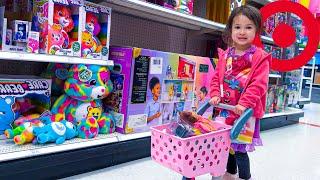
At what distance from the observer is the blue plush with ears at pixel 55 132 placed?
1369 millimetres

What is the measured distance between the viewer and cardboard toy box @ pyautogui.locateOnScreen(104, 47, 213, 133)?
169 centimetres

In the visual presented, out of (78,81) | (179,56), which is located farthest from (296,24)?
(78,81)

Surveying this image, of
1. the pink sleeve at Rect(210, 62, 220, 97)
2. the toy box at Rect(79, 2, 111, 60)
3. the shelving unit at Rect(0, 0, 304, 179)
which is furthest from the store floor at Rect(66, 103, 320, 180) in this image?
the toy box at Rect(79, 2, 111, 60)

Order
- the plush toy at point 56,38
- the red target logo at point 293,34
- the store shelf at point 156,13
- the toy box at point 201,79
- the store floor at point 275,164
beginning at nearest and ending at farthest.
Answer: the plush toy at point 56,38, the store floor at point 275,164, the store shelf at point 156,13, the toy box at point 201,79, the red target logo at point 293,34

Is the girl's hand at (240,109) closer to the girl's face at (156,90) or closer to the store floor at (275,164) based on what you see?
the store floor at (275,164)

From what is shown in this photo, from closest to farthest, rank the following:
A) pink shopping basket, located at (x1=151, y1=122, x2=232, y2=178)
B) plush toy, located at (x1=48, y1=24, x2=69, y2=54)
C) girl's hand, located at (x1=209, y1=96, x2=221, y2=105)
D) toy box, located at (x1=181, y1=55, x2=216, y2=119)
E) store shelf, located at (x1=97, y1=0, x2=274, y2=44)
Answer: pink shopping basket, located at (x1=151, y1=122, x2=232, y2=178)
girl's hand, located at (x1=209, y1=96, x2=221, y2=105)
plush toy, located at (x1=48, y1=24, x2=69, y2=54)
store shelf, located at (x1=97, y1=0, x2=274, y2=44)
toy box, located at (x1=181, y1=55, x2=216, y2=119)

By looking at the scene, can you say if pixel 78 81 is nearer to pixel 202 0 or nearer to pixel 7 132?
pixel 7 132

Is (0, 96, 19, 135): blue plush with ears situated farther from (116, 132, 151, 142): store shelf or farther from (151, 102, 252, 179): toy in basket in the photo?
(151, 102, 252, 179): toy in basket

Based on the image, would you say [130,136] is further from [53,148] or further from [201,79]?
[201,79]

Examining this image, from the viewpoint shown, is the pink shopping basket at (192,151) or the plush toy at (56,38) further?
the plush toy at (56,38)

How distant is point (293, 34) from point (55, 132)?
248cm

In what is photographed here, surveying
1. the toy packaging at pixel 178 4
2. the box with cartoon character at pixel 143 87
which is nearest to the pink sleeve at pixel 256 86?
the box with cartoon character at pixel 143 87

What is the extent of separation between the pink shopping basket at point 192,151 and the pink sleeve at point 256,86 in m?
0.17

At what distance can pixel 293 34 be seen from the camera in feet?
10.1
